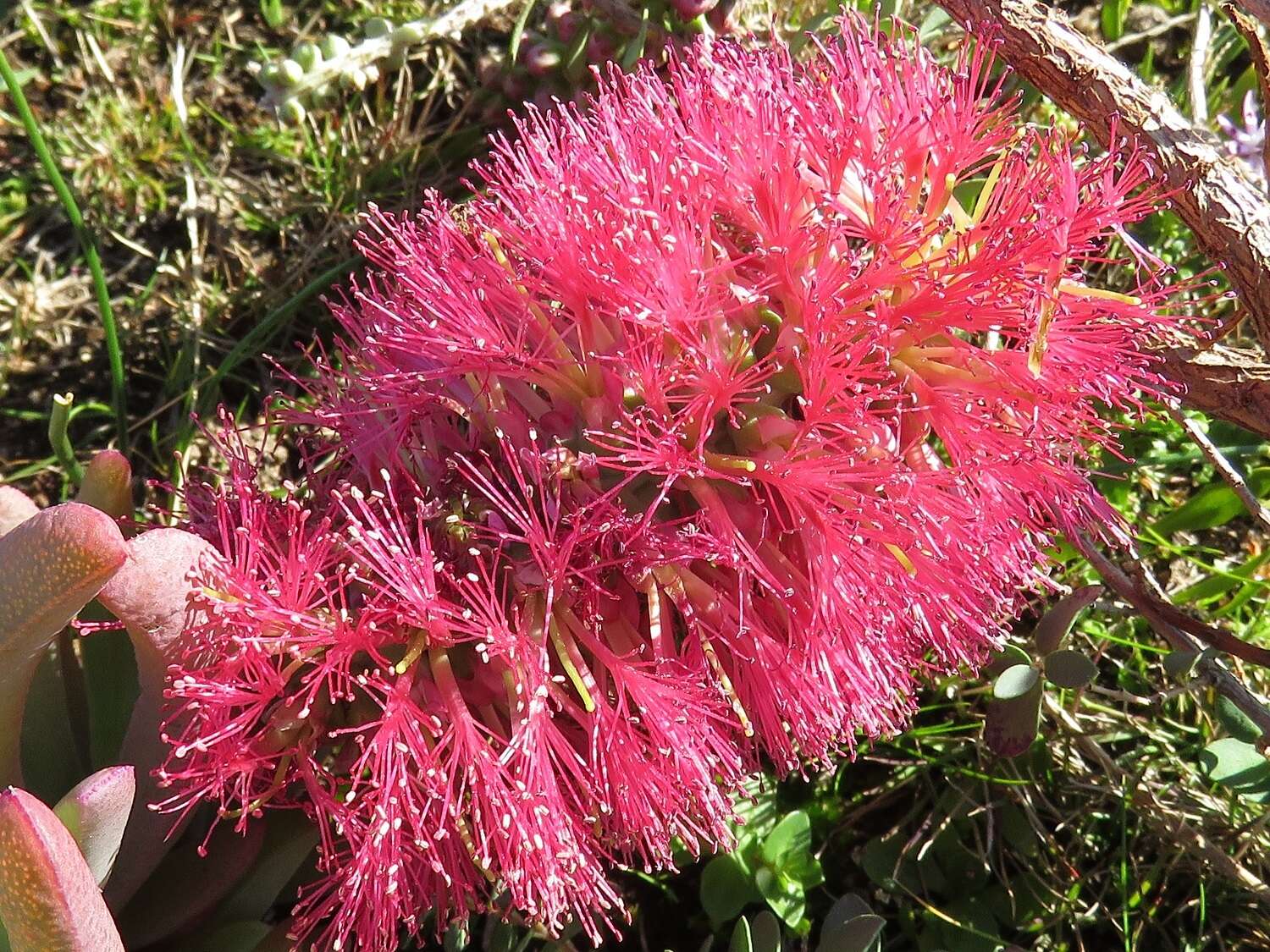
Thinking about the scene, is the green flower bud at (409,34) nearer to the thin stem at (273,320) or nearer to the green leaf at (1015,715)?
the thin stem at (273,320)

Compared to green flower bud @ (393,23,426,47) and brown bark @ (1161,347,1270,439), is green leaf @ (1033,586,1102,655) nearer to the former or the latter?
brown bark @ (1161,347,1270,439)

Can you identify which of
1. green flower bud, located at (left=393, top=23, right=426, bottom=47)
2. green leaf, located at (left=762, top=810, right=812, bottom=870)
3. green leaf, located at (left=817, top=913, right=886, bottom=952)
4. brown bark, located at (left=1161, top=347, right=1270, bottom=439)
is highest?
green flower bud, located at (left=393, top=23, right=426, bottom=47)

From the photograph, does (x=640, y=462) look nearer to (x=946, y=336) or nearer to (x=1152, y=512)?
(x=946, y=336)

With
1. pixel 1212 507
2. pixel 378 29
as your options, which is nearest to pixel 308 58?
pixel 378 29

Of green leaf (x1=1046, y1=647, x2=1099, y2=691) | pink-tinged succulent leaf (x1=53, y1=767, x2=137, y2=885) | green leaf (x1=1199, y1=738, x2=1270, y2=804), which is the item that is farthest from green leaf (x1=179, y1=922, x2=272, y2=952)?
green leaf (x1=1199, y1=738, x2=1270, y2=804)

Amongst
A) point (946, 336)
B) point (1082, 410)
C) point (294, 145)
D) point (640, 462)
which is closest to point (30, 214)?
point (294, 145)

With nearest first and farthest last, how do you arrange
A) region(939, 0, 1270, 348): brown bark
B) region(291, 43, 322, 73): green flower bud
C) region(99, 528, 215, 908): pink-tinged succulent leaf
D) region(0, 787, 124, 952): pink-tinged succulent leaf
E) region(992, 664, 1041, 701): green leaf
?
region(0, 787, 124, 952): pink-tinged succulent leaf
region(99, 528, 215, 908): pink-tinged succulent leaf
region(939, 0, 1270, 348): brown bark
region(992, 664, 1041, 701): green leaf
region(291, 43, 322, 73): green flower bud
